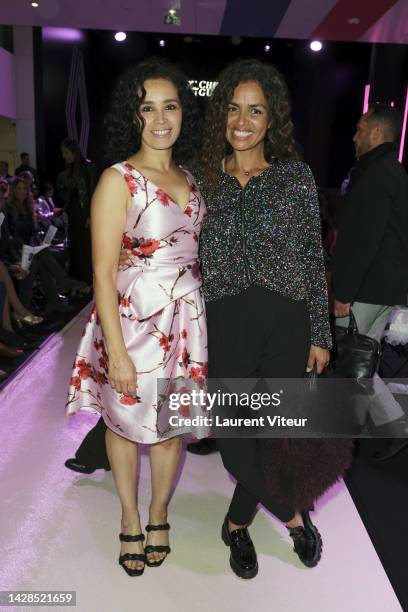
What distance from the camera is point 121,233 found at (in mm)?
1627

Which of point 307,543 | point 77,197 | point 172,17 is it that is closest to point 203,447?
point 307,543

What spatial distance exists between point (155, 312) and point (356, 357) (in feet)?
3.68

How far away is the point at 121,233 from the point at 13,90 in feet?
32.3

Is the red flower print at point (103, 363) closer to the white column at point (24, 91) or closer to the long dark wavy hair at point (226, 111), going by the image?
the long dark wavy hair at point (226, 111)

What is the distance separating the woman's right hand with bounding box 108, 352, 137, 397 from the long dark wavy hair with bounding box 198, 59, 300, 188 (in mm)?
607

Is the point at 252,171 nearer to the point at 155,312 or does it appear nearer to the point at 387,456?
the point at 155,312

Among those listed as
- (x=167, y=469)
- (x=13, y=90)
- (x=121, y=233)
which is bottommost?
(x=167, y=469)

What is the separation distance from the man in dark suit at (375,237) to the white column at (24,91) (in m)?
8.79

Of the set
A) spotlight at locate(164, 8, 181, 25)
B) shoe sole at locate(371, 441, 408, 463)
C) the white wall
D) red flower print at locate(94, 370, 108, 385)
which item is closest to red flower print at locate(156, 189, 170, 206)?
red flower print at locate(94, 370, 108, 385)

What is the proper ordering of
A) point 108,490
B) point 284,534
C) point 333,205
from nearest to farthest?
point 284,534
point 108,490
point 333,205

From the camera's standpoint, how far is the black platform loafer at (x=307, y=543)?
195 cm

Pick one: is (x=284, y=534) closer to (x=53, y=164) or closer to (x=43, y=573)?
(x=43, y=573)

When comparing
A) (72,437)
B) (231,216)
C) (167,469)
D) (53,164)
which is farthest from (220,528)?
(53,164)

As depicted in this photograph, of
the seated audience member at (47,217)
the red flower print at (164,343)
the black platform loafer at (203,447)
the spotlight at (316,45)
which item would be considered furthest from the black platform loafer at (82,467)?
the spotlight at (316,45)
